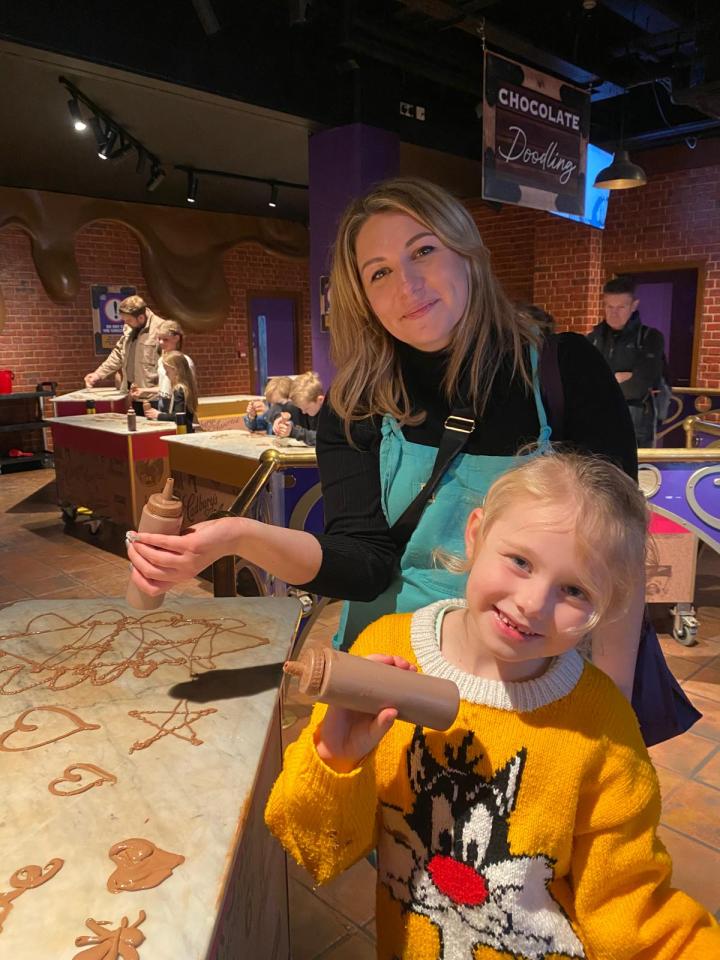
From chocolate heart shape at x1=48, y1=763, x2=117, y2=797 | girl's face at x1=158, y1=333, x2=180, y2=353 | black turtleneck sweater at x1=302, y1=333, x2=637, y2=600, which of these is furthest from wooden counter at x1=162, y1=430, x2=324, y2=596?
chocolate heart shape at x1=48, y1=763, x2=117, y2=797

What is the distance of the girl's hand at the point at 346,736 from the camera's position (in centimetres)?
95

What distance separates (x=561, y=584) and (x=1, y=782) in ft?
2.91

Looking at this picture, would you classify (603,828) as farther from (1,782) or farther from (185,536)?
(1,782)

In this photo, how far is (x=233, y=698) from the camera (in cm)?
133

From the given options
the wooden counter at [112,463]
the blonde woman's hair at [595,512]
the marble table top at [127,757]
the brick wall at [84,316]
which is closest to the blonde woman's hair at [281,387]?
the wooden counter at [112,463]

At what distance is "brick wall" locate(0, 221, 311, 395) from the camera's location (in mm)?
9266

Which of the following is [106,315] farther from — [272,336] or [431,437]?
[431,437]

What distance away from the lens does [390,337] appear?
4.75 ft

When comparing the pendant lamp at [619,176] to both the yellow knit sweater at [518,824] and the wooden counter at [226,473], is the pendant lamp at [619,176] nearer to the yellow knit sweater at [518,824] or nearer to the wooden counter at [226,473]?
the wooden counter at [226,473]

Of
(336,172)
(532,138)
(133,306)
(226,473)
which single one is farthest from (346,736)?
(133,306)

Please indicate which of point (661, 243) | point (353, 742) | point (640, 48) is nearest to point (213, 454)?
point (353, 742)

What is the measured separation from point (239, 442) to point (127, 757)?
3.66 meters

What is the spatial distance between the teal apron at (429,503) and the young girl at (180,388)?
4.68 meters

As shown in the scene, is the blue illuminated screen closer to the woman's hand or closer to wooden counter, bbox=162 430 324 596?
the woman's hand
